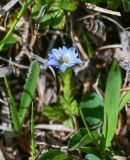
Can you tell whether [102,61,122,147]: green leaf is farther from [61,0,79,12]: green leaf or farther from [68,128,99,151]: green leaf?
[61,0,79,12]: green leaf

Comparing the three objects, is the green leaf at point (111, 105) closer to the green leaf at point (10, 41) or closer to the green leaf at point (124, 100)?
the green leaf at point (124, 100)

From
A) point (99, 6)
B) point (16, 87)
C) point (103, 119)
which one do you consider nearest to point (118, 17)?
point (99, 6)

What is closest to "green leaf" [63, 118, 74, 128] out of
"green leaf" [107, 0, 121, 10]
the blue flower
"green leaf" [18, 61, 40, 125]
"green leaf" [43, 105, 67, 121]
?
"green leaf" [43, 105, 67, 121]

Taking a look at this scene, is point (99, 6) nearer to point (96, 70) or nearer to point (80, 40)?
point (80, 40)

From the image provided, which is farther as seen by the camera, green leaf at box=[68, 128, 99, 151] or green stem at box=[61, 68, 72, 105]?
green stem at box=[61, 68, 72, 105]

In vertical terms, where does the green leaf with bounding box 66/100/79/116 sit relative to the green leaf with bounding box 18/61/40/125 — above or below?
below

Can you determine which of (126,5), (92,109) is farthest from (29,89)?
(126,5)
